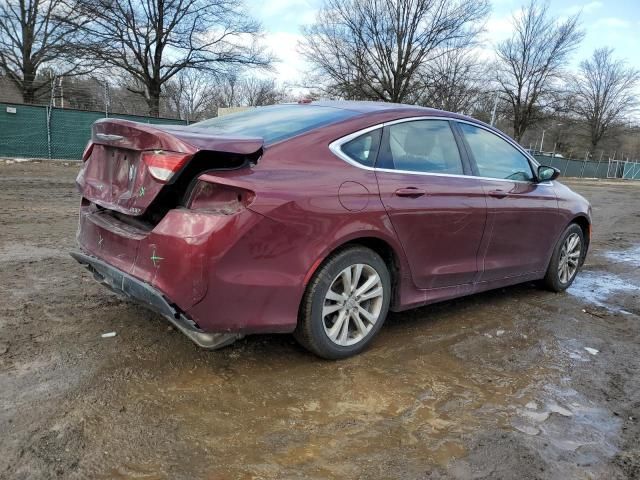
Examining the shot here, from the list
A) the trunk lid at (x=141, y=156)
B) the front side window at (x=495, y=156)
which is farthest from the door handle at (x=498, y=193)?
the trunk lid at (x=141, y=156)

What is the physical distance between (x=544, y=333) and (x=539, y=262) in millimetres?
928

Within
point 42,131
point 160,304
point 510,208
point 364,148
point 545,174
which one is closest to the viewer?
point 160,304

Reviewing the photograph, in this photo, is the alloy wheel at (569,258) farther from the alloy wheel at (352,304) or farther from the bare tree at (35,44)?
the bare tree at (35,44)

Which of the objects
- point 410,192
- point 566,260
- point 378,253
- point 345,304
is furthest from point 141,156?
point 566,260

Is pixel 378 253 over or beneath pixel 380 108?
beneath

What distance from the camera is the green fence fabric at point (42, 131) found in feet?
55.2

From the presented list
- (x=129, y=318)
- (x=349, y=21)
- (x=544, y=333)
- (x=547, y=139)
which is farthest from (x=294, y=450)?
(x=547, y=139)

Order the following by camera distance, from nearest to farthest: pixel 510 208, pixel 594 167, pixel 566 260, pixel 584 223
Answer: pixel 510 208 < pixel 566 260 < pixel 584 223 < pixel 594 167

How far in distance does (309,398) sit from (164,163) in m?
1.46

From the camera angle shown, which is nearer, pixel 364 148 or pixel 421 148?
pixel 364 148

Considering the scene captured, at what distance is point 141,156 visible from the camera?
2.78 metres

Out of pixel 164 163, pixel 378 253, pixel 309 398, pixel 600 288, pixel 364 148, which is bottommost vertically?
pixel 309 398

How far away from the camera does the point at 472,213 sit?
3.79 m

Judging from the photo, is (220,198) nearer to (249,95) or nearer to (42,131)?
(42,131)
